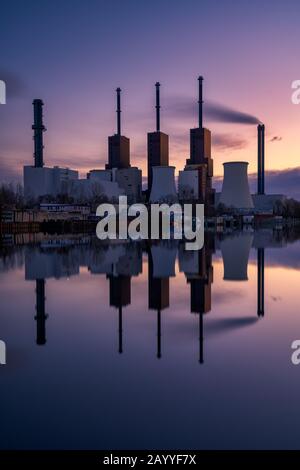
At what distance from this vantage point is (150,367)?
8.84 feet

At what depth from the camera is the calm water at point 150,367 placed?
1.89 meters

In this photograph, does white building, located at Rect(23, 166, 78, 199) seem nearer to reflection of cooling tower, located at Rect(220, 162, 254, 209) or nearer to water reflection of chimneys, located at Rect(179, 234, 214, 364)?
reflection of cooling tower, located at Rect(220, 162, 254, 209)

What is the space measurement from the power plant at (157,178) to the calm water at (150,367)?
25.1m

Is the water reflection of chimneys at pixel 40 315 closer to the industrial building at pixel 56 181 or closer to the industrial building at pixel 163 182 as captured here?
the industrial building at pixel 163 182

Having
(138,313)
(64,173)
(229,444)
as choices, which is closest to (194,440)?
(229,444)

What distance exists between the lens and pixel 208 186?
5309 centimetres

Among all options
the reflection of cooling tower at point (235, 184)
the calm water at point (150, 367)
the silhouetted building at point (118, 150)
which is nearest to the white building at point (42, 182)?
the reflection of cooling tower at point (235, 184)

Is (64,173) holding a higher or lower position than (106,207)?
higher

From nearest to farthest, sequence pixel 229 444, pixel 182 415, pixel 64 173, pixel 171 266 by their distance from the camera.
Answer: pixel 229 444 → pixel 182 415 → pixel 171 266 → pixel 64 173

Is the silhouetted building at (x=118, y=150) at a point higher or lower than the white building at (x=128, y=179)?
higher

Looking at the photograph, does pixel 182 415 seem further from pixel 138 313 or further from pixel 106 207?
pixel 106 207

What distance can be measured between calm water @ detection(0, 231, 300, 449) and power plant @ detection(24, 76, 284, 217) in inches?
988

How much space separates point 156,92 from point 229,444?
4521 cm

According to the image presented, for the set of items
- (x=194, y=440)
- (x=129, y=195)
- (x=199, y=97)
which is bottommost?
(x=194, y=440)
